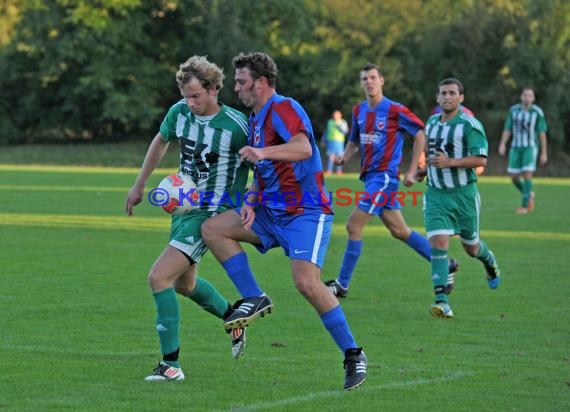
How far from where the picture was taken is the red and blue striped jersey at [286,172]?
6379mm

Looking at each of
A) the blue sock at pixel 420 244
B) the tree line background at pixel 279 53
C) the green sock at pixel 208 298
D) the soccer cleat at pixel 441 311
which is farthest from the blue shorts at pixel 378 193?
the tree line background at pixel 279 53

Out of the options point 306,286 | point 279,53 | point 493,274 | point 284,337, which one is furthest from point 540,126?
point 279,53

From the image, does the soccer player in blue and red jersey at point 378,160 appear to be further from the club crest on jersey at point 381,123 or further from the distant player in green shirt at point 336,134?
the distant player in green shirt at point 336,134

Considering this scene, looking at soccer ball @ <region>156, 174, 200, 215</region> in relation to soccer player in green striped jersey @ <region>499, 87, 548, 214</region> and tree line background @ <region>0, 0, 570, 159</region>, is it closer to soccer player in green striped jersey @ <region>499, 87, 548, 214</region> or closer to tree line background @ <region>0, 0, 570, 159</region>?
soccer player in green striped jersey @ <region>499, 87, 548, 214</region>

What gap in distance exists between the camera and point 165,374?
6.46 meters

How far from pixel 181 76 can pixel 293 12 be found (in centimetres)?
4400

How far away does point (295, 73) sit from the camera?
48594 mm

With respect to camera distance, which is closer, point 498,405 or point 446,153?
point 498,405

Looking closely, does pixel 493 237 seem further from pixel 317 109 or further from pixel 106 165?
pixel 317 109

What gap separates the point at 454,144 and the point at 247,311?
3922 mm

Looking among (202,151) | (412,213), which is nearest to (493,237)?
(412,213)

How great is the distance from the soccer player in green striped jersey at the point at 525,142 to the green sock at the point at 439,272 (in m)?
11.9

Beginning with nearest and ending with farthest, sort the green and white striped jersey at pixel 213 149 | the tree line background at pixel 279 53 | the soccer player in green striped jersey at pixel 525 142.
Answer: the green and white striped jersey at pixel 213 149 → the soccer player in green striped jersey at pixel 525 142 → the tree line background at pixel 279 53

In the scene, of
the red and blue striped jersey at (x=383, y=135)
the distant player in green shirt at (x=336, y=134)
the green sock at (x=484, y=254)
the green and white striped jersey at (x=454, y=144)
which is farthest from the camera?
the distant player in green shirt at (x=336, y=134)
